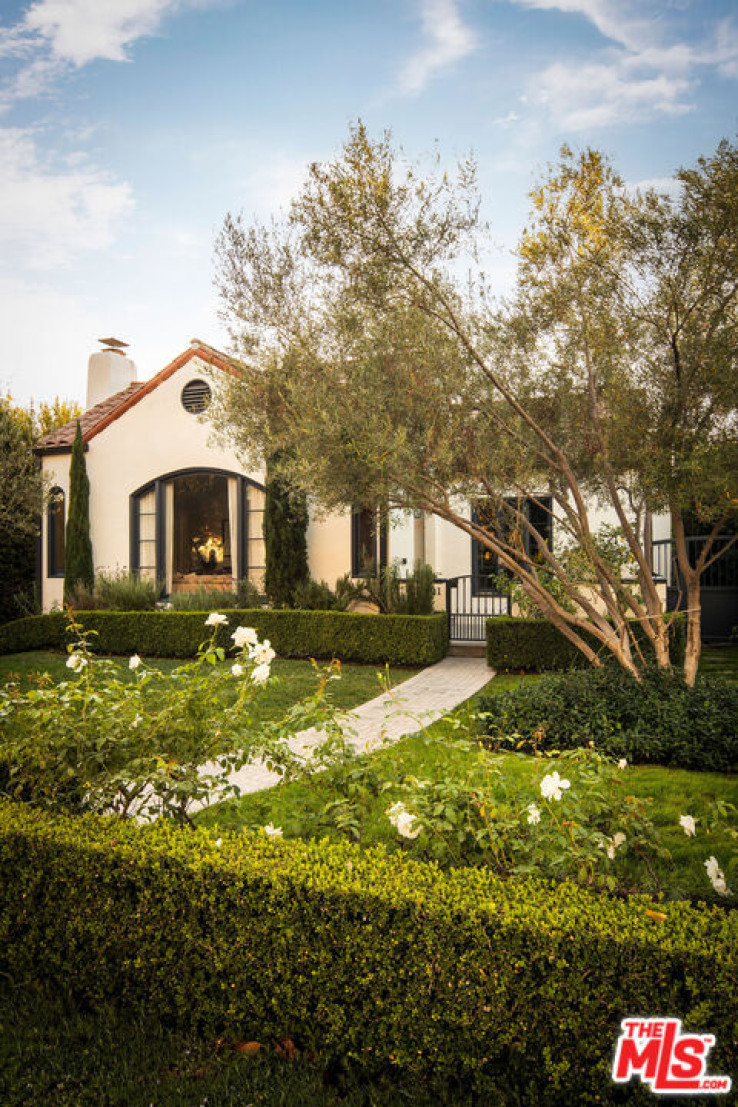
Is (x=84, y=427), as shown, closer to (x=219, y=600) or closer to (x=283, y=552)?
(x=219, y=600)

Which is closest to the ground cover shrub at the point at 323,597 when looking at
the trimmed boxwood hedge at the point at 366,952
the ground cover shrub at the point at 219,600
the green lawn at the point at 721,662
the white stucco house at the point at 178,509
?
the white stucco house at the point at 178,509

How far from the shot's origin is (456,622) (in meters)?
14.4

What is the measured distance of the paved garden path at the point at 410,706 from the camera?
20.6ft

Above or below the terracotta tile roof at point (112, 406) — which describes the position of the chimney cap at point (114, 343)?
above

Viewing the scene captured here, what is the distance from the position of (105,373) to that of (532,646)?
14975 millimetres

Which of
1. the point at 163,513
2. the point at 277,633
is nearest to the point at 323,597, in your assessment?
the point at 277,633

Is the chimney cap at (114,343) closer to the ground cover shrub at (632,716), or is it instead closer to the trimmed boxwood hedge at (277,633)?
the trimmed boxwood hedge at (277,633)

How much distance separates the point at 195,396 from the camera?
50.7 feet

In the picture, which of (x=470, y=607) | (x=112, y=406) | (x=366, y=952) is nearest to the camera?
(x=366, y=952)

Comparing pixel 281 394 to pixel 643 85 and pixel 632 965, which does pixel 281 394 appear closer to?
pixel 643 85

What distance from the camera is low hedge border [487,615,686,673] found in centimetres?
1116

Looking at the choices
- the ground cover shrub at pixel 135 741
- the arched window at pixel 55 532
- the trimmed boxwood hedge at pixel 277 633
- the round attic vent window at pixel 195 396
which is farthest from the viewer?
the arched window at pixel 55 532

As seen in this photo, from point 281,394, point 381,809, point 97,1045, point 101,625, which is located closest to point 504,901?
point 97,1045

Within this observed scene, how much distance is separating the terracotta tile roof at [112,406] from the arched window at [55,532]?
1234 millimetres
